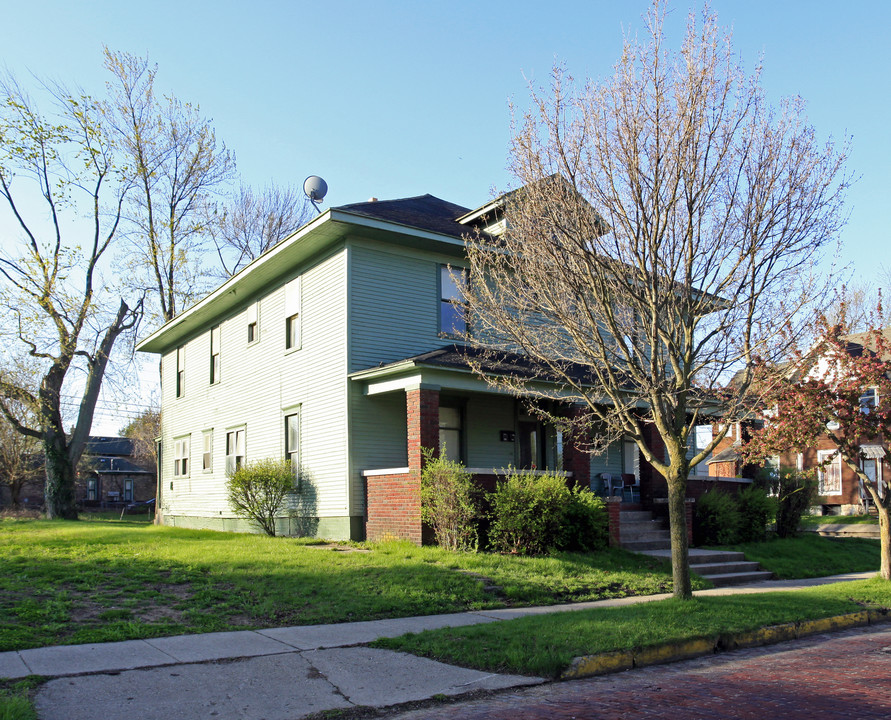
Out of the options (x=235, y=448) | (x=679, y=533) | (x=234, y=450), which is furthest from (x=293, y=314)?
(x=679, y=533)

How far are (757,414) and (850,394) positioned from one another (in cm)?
177

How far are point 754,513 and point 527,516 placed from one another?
263 inches

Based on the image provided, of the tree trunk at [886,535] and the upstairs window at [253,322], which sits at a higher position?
the upstairs window at [253,322]

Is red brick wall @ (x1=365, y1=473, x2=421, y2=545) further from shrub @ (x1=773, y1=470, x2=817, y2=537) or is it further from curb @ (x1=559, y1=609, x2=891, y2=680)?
shrub @ (x1=773, y1=470, x2=817, y2=537)

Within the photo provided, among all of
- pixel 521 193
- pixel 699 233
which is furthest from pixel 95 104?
pixel 699 233

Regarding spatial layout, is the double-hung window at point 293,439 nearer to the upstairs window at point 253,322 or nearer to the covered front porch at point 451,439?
the covered front porch at point 451,439

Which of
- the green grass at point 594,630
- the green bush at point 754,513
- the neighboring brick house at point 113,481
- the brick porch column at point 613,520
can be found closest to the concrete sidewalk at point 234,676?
the green grass at point 594,630

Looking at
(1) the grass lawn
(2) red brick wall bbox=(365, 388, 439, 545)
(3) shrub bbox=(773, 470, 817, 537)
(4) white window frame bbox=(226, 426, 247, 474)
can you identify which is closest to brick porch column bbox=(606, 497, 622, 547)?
(1) the grass lawn

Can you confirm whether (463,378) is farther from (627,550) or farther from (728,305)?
(728,305)

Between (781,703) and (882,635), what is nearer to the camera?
(781,703)

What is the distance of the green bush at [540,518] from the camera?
13.0 meters

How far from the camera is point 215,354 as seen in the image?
75.9 ft

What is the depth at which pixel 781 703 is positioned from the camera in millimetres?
5641

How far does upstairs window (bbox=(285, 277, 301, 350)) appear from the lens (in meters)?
18.2
